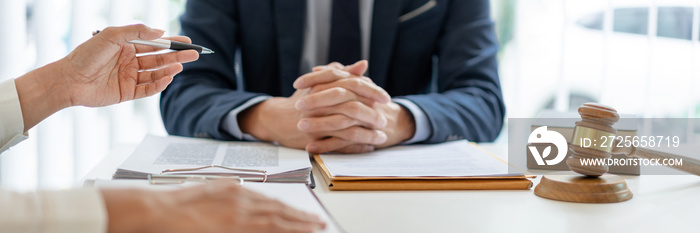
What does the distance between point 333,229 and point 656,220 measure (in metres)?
0.41

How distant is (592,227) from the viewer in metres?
0.67

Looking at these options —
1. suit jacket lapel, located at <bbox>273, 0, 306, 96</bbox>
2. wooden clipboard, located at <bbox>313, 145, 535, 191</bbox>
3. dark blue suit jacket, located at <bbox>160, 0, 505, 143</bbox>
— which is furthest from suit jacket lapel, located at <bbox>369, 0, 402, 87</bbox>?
wooden clipboard, located at <bbox>313, 145, 535, 191</bbox>

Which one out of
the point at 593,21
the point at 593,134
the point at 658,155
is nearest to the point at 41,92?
the point at 593,134

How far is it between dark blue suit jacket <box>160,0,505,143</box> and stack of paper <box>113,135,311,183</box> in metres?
0.25

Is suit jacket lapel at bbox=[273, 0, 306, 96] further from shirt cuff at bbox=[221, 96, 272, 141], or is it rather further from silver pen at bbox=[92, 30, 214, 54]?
silver pen at bbox=[92, 30, 214, 54]

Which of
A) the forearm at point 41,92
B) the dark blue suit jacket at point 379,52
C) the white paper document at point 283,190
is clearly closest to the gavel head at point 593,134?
the white paper document at point 283,190

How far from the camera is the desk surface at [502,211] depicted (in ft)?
2.18

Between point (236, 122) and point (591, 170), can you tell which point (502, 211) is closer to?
point (591, 170)

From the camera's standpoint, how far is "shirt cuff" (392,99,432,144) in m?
1.19

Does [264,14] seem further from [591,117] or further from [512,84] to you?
[512,84]

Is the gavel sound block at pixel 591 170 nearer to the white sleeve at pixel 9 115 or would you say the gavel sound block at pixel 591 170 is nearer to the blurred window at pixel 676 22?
the white sleeve at pixel 9 115

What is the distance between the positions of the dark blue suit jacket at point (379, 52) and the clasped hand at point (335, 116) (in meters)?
0.20

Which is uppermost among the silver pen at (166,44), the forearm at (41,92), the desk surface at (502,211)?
the silver pen at (166,44)

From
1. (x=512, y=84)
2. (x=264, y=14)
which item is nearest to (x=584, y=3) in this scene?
(x=512, y=84)
